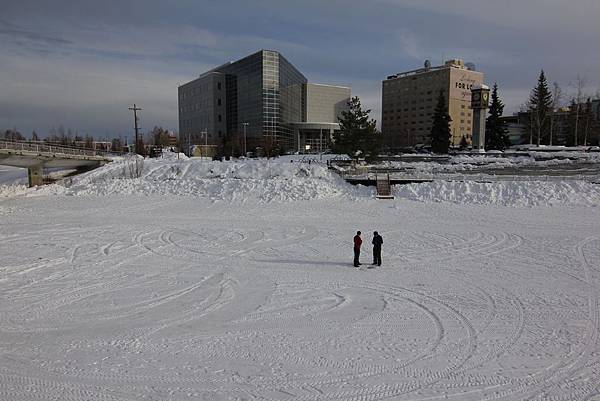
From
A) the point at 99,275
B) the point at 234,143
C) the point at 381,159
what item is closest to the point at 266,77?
the point at 234,143

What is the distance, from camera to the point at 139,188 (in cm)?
3062

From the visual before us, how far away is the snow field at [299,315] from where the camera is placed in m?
6.09

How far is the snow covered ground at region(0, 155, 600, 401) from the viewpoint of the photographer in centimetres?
612

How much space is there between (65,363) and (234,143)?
228 feet

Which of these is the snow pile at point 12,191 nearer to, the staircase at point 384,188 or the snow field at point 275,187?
the snow field at point 275,187

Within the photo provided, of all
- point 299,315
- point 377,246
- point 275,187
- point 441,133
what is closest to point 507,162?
point 441,133

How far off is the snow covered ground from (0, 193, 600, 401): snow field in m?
0.04

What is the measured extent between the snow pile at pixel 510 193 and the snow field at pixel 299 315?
560 centimetres

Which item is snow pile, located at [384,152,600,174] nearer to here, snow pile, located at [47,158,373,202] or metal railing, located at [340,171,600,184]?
metal railing, located at [340,171,600,184]

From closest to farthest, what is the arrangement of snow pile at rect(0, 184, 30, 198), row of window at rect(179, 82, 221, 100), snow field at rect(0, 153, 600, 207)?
snow field at rect(0, 153, 600, 207)
snow pile at rect(0, 184, 30, 198)
row of window at rect(179, 82, 221, 100)

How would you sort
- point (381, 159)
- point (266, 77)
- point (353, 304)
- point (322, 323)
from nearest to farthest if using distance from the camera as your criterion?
point (322, 323), point (353, 304), point (381, 159), point (266, 77)

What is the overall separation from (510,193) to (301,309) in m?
20.2

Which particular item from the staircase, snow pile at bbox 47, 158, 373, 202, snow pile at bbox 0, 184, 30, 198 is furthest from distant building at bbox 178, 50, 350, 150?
the staircase

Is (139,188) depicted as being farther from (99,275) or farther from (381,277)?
(381,277)
